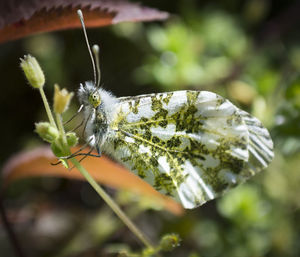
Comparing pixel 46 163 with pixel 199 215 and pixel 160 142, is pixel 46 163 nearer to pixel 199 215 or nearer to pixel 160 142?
pixel 160 142

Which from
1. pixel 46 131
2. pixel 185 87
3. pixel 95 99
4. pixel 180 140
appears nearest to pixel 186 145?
pixel 180 140

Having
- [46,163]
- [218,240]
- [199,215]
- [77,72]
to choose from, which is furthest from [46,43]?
[218,240]

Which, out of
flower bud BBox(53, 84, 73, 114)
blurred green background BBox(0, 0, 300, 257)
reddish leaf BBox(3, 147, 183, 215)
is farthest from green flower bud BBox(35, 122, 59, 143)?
blurred green background BBox(0, 0, 300, 257)

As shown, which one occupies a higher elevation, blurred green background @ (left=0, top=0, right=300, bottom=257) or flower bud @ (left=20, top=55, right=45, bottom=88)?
flower bud @ (left=20, top=55, right=45, bottom=88)

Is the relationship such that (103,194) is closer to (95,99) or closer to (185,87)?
(95,99)

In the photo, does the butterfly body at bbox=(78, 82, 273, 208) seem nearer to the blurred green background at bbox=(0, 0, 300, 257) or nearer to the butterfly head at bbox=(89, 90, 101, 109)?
the butterfly head at bbox=(89, 90, 101, 109)

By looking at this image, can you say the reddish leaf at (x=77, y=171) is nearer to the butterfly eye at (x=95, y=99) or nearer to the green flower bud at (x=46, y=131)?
the butterfly eye at (x=95, y=99)

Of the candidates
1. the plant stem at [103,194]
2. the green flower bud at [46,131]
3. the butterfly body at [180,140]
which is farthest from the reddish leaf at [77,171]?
the green flower bud at [46,131]
